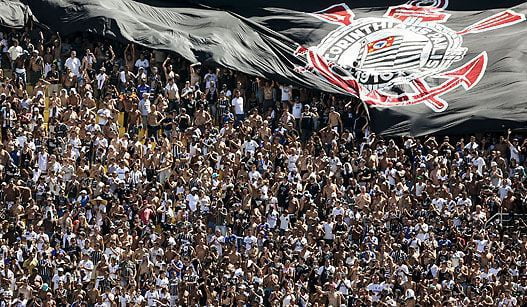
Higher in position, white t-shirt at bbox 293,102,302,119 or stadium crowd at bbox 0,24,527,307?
white t-shirt at bbox 293,102,302,119

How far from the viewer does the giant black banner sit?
3978 cm

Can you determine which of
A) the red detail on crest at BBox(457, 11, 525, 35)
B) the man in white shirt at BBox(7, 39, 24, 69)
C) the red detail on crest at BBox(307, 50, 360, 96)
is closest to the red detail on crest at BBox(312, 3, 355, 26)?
the red detail on crest at BBox(307, 50, 360, 96)

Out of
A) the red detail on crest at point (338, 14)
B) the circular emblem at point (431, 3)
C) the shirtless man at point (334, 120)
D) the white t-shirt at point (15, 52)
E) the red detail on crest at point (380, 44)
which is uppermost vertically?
the circular emblem at point (431, 3)

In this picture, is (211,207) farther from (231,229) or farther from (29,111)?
(29,111)

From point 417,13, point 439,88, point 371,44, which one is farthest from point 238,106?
point 417,13

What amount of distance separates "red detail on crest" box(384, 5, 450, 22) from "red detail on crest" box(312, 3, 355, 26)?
3.00ft

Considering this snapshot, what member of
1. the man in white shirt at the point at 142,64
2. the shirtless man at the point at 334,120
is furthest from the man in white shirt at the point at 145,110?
the shirtless man at the point at 334,120

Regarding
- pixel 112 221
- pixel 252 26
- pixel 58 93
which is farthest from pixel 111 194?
pixel 252 26

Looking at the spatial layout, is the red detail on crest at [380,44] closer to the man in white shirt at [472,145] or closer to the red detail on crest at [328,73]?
the red detail on crest at [328,73]

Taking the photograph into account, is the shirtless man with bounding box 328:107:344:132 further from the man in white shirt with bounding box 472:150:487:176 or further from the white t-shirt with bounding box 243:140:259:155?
the man in white shirt with bounding box 472:150:487:176

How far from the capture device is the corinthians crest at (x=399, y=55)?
133 ft

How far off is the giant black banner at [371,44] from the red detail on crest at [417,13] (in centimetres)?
2

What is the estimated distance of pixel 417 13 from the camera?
42.4 m

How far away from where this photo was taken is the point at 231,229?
35.9 metres
